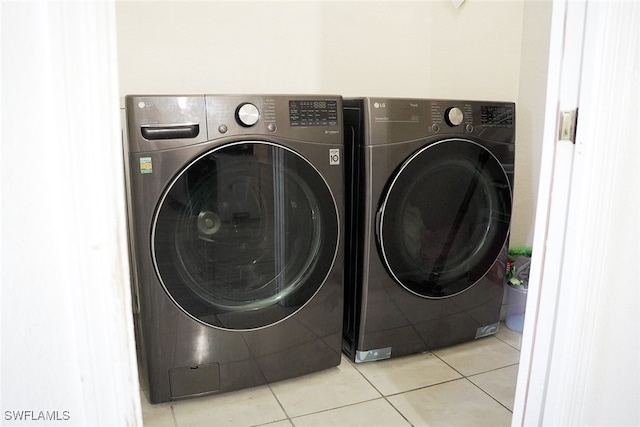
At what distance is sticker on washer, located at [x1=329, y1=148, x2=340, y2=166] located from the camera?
162cm

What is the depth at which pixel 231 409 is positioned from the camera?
161 centimetres

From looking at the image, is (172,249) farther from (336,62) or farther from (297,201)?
(336,62)

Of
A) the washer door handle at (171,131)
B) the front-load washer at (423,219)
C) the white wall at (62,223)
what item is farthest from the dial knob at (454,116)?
the white wall at (62,223)

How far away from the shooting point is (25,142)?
0.71 metres

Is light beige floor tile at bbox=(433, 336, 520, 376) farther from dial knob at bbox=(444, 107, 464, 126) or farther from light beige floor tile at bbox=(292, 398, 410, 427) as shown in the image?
dial knob at bbox=(444, 107, 464, 126)

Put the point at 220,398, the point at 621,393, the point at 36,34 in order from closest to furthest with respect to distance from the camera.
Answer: the point at 36,34 → the point at 621,393 → the point at 220,398

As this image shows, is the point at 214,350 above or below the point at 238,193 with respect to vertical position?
below


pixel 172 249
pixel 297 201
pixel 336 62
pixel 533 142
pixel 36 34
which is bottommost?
pixel 172 249

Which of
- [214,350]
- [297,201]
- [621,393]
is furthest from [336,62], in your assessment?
[621,393]

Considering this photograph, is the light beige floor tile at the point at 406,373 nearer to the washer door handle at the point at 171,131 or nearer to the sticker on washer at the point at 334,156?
the sticker on washer at the point at 334,156

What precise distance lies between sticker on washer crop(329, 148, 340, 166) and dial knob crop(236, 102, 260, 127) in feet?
0.86

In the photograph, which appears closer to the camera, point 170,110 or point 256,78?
point 170,110

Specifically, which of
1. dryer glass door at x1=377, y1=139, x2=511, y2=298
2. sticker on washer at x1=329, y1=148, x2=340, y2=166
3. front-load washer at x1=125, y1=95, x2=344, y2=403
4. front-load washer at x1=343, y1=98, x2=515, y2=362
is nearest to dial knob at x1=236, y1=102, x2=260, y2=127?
front-load washer at x1=125, y1=95, x2=344, y2=403

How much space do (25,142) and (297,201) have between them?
0.96 meters
